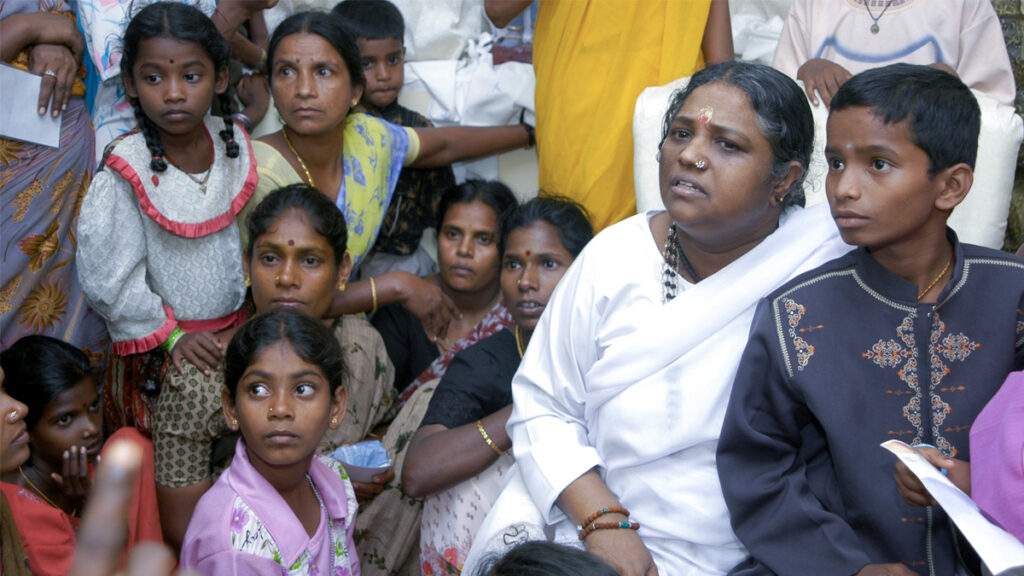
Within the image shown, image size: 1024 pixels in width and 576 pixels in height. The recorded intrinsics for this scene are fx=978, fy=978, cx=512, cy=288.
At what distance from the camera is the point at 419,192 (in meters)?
4.23

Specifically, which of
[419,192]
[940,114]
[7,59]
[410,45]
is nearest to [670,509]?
[940,114]

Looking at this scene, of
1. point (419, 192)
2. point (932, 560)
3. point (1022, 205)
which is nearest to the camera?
point (932, 560)

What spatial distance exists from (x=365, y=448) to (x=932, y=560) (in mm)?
1752

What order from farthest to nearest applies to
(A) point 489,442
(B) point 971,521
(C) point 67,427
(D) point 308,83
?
(D) point 308,83 < (C) point 67,427 < (A) point 489,442 < (B) point 971,521

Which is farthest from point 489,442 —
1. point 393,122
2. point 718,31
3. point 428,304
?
point 393,122

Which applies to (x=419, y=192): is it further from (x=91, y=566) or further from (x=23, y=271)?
(x=91, y=566)

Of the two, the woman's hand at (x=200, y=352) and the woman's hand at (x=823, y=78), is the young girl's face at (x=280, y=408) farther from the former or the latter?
the woman's hand at (x=823, y=78)

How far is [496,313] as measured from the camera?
358cm

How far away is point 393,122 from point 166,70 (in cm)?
124

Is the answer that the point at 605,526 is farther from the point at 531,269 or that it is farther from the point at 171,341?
the point at 171,341

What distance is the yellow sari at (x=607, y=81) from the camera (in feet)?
11.9

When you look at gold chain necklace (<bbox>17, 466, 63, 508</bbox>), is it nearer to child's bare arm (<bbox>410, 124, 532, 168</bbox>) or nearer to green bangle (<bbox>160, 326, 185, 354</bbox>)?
green bangle (<bbox>160, 326, 185, 354</bbox>)

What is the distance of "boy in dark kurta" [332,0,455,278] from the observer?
417 centimetres

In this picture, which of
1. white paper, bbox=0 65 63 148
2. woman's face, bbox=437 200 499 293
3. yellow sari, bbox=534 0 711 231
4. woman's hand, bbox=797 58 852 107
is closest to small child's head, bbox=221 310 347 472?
woman's face, bbox=437 200 499 293
